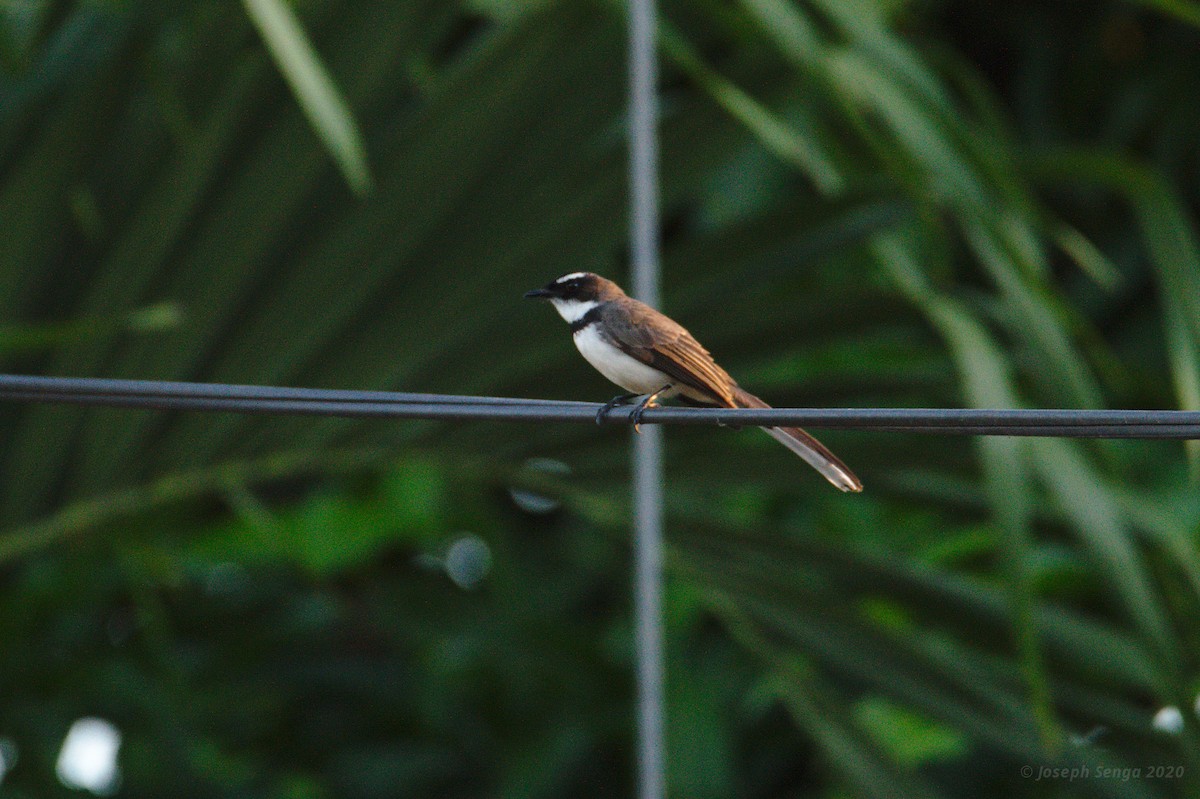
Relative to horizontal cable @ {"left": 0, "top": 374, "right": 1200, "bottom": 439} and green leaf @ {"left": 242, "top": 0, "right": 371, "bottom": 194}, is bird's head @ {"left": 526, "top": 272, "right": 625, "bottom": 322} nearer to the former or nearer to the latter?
green leaf @ {"left": 242, "top": 0, "right": 371, "bottom": 194}

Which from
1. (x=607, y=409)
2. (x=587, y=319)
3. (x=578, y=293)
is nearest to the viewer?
(x=607, y=409)

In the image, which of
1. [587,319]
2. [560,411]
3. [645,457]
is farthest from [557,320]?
[560,411]

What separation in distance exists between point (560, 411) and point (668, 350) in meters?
1.29

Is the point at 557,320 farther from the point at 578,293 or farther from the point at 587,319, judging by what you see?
the point at 587,319

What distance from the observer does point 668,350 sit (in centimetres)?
373

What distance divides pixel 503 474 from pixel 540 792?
6.84 ft

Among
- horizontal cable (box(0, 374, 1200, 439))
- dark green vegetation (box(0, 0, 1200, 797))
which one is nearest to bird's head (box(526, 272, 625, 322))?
dark green vegetation (box(0, 0, 1200, 797))

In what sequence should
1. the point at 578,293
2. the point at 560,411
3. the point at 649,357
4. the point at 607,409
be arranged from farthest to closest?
the point at 578,293
the point at 649,357
the point at 607,409
the point at 560,411

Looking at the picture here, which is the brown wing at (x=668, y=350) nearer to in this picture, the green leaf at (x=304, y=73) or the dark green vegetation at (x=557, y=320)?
the green leaf at (x=304, y=73)

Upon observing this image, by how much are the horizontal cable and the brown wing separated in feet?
2.85

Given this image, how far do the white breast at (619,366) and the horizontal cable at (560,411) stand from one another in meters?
0.97

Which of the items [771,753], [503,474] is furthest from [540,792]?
[503,474]

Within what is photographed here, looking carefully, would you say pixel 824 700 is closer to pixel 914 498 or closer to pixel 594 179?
pixel 914 498

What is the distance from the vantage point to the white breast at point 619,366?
380 cm
